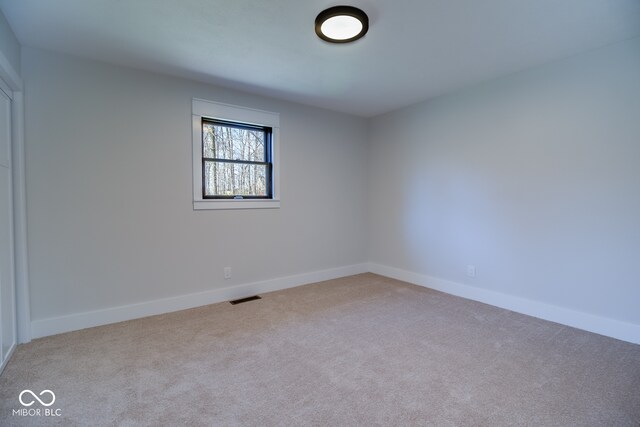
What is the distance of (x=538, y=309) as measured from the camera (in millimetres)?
3025

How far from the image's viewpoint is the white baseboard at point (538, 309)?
8.33 feet

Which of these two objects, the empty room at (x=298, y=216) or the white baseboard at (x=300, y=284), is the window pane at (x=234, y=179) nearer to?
the empty room at (x=298, y=216)

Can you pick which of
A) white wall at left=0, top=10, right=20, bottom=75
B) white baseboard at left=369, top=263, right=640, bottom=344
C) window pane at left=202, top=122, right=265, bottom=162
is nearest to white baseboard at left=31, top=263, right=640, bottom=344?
white baseboard at left=369, top=263, right=640, bottom=344

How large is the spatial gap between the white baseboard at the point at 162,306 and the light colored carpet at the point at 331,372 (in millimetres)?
106

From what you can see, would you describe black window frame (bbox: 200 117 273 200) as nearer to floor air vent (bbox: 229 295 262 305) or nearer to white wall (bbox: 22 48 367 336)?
white wall (bbox: 22 48 367 336)

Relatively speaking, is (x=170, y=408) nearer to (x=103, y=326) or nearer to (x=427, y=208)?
(x=103, y=326)

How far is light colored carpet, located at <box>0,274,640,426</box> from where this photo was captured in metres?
1.66

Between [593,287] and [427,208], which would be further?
[427,208]

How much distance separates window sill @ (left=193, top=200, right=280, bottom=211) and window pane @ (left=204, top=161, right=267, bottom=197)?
14 centimetres

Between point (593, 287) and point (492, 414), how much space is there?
1.89 meters

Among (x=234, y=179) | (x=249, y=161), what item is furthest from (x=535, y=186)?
(x=234, y=179)

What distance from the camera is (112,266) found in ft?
9.47

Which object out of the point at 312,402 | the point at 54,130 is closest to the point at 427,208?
the point at 312,402

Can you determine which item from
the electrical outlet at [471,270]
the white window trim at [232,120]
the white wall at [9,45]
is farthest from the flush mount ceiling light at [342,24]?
the electrical outlet at [471,270]
